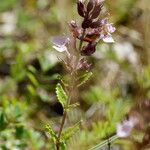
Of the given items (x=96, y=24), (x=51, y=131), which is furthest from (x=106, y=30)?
(x=51, y=131)

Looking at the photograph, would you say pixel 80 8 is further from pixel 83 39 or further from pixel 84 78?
pixel 84 78

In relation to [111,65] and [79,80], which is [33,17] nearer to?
[111,65]

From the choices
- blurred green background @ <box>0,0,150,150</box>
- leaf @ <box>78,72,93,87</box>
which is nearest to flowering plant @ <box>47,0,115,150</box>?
leaf @ <box>78,72,93,87</box>

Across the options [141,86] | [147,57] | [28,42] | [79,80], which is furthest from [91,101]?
[79,80]

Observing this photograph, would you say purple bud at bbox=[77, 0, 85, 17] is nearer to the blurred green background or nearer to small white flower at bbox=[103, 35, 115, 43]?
small white flower at bbox=[103, 35, 115, 43]

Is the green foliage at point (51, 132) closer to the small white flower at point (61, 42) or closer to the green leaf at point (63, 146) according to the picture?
the green leaf at point (63, 146)

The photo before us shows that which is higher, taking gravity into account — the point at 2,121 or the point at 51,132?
the point at 51,132

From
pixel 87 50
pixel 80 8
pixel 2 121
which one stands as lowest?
pixel 2 121

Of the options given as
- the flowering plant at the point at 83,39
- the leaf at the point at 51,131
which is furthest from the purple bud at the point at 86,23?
the leaf at the point at 51,131
